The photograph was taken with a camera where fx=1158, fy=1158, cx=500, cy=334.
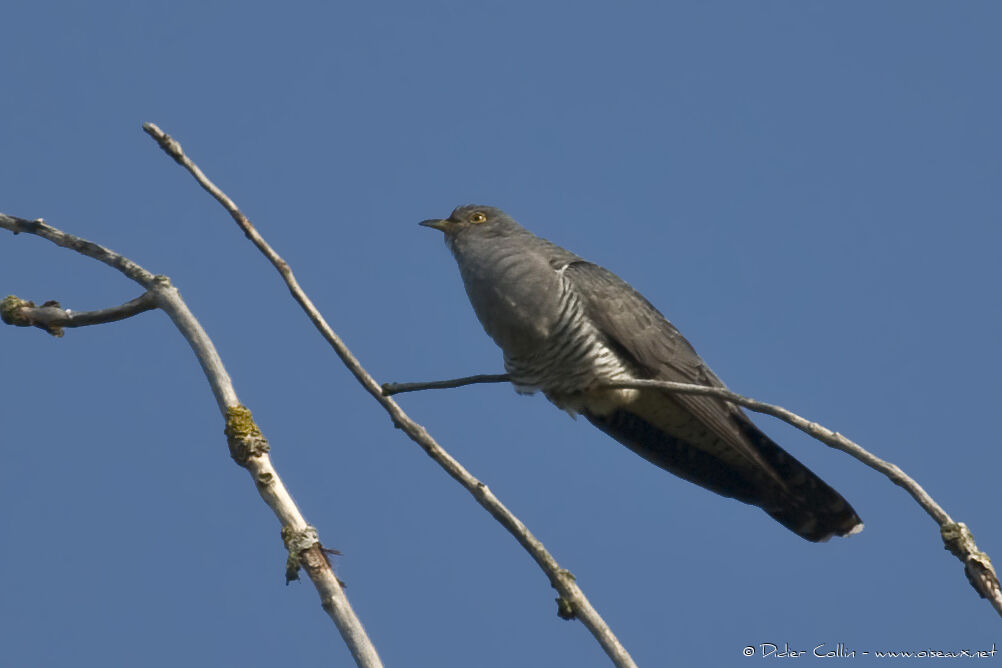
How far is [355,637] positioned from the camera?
224cm

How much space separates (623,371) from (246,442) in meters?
2.48

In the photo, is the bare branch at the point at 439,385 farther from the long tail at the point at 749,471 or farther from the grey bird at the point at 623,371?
the long tail at the point at 749,471

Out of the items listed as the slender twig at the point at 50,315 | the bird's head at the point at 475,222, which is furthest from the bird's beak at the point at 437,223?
the slender twig at the point at 50,315

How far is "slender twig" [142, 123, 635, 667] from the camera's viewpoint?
257cm

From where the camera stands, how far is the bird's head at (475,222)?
539cm

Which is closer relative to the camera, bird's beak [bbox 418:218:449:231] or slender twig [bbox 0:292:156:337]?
slender twig [bbox 0:292:156:337]

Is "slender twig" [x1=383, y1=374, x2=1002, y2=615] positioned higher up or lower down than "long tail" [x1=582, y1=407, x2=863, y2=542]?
lower down

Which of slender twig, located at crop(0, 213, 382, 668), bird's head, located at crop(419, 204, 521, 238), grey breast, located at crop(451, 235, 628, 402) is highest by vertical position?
bird's head, located at crop(419, 204, 521, 238)

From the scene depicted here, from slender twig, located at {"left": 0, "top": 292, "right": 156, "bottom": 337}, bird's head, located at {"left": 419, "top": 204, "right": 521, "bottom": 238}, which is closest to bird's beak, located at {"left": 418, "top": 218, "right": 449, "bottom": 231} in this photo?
bird's head, located at {"left": 419, "top": 204, "right": 521, "bottom": 238}

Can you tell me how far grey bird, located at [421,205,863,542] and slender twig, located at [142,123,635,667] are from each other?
6.27 ft

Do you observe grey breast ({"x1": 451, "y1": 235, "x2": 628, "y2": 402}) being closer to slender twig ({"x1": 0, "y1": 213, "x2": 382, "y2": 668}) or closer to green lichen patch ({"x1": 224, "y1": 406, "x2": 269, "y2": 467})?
slender twig ({"x1": 0, "y1": 213, "x2": 382, "y2": 668})

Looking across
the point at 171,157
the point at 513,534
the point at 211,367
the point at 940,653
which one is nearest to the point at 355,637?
the point at 513,534

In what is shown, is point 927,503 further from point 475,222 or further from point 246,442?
point 475,222

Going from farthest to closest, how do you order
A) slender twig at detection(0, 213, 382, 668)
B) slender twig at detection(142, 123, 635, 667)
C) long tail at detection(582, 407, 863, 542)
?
1. long tail at detection(582, 407, 863, 542)
2. slender twig at detection(142, 123, 635, 667)
3. slender twig at detection(0, 213, 382, 668)
